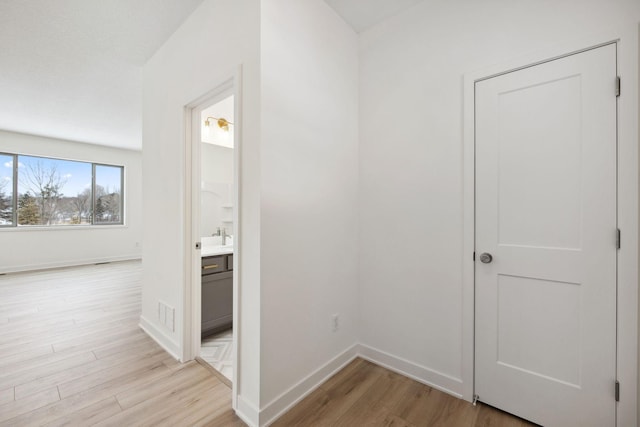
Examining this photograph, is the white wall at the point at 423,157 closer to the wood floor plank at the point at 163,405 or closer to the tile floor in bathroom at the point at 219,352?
the tile floor in bathroom at the point at 219,352

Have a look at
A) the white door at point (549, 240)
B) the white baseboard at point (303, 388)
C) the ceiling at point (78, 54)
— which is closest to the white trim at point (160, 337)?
the white baseboard at point (303, 388)

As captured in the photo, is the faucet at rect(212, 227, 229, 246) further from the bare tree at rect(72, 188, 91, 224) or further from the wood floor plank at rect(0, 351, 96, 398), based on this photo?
the bare tree at rect(72, 188, 91, 224)

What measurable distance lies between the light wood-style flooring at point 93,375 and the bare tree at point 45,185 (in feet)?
9.33

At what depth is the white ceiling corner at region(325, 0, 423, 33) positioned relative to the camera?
1965 mm

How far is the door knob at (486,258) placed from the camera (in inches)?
65.4

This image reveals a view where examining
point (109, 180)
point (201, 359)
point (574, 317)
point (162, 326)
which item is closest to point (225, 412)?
point (201, 359)

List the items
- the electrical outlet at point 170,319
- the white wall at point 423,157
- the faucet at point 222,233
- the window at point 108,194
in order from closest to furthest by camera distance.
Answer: the white wall at point 423,157 < the electrical outlet at point 170,319 < the faucet at point 222,233 < the window at point 108,194

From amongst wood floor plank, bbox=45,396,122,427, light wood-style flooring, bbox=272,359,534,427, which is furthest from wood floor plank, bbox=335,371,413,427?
wood floor plank, bbox=45,396,122,427

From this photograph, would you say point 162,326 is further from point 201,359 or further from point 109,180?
point 109,180

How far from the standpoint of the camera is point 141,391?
1.82m

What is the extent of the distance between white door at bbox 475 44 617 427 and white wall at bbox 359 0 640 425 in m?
0.16

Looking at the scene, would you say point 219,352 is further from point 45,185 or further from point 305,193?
point 45,185

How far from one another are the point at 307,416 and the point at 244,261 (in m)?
0.99

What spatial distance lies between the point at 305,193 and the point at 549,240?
1.43m
